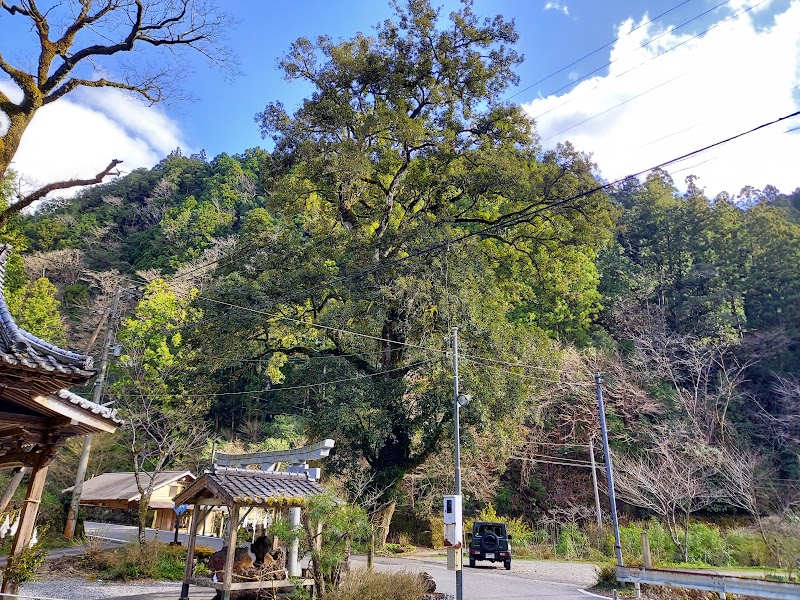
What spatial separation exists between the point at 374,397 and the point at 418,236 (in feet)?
16.5

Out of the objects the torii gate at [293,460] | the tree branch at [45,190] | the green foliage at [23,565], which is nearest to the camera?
the green foliage at [23,565]

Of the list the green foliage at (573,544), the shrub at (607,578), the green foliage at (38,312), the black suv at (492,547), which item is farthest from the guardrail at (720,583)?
the green foliage at (38,312)

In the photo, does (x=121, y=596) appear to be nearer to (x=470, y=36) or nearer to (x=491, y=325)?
(x=491, y=325)

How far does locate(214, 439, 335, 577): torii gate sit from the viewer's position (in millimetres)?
9609

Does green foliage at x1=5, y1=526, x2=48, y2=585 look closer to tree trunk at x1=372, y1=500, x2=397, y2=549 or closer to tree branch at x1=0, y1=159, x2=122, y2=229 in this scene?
tree branch at x1=0, y1=159, x2=122, y2=229

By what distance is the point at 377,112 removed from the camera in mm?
16062

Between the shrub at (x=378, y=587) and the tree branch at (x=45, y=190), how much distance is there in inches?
299

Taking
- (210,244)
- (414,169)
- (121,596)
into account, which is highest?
(210,244)

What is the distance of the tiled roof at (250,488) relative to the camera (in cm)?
859

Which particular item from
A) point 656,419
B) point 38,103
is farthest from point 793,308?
point 38,103

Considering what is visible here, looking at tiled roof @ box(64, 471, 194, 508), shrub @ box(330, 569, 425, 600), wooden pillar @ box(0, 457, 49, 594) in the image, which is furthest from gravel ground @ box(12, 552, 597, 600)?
tiled roof @ box(64, 471, 194, 508)

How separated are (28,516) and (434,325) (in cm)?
1211

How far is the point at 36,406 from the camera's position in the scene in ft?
18.4

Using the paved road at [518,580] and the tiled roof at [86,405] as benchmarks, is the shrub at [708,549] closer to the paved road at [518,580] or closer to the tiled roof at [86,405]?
the paved road at [518,580]
